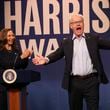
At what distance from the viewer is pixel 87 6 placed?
4961 mm

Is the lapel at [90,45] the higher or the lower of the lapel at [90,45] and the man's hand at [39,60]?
the higher

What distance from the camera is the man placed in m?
3.29

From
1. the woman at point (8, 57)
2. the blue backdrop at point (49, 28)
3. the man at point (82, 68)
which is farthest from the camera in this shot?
the blue backdrop at point (49, 28)

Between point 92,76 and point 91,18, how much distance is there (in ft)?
5.82

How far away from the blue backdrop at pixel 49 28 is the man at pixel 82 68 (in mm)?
1586

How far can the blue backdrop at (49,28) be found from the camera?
16.1ft

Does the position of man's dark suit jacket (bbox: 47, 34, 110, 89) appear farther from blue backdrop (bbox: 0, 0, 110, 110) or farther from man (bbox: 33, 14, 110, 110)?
blue backdrop (bbox: 0, 0, 110, 110)

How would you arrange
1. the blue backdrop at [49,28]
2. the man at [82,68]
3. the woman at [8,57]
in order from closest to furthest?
the man at [82,68], the woman at [8,57], the blue backdrop at [49,28]

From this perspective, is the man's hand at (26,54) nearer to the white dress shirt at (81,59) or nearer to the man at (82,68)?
the man at (82,68)

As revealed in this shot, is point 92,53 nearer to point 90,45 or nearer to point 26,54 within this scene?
point 90,45

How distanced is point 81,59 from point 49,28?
185 centimetres

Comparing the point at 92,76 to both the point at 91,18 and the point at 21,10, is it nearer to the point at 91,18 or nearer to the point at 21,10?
the point at 91,18

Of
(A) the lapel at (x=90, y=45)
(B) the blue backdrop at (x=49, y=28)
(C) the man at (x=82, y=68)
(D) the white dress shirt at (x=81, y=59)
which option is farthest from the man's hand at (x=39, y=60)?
(B) the blue backdrop at (x=49, y=28)

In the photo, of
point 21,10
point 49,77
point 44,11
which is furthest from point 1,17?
point 49,77
